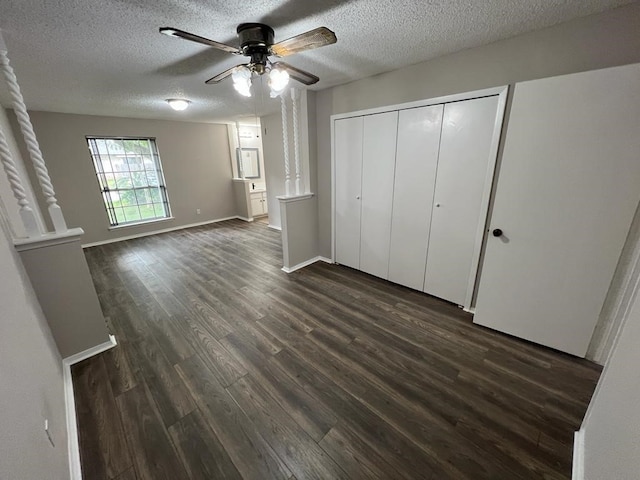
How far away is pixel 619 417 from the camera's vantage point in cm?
98

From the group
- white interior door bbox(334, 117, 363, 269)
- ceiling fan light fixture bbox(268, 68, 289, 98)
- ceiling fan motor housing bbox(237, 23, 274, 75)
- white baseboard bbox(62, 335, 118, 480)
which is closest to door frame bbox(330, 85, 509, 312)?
white interior door bbox(334, 117, 363, 269)

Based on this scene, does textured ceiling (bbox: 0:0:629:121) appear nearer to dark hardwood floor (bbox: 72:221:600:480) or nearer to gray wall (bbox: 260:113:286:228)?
gray wall (bbox: 260:113:286:228)

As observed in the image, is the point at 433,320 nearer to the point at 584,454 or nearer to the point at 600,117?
the point at 584,454

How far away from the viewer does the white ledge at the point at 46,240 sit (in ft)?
5.53

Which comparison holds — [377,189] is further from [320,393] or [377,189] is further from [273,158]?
[273,158]

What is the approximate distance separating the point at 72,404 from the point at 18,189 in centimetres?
148

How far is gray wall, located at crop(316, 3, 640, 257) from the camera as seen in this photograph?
1574 millimetres

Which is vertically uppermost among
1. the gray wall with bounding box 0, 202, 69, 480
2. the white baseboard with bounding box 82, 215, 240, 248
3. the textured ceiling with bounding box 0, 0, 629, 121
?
the textured ceiling with bounding box 0, 0, 629, 121

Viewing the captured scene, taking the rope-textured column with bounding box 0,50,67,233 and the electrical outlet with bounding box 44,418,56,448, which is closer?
the electrical outlet with bounding box 44,418,56,448

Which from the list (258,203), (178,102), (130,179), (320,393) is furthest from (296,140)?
(130,179)

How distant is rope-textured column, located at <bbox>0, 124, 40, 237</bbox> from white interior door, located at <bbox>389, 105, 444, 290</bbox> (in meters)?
3.11

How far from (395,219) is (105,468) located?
2.96m

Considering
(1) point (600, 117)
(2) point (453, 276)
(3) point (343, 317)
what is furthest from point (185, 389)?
(1) point (600, 117)

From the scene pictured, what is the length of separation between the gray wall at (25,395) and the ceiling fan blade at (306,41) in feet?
6.13
